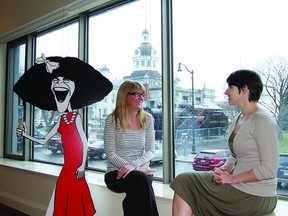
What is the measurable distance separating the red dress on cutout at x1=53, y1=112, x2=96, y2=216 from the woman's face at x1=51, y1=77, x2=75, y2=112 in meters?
0.30

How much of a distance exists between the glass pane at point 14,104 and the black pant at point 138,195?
280 centimetres

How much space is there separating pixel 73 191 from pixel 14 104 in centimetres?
256

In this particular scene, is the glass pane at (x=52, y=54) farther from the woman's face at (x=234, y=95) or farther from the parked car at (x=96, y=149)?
the woman's face at (x=234, y=95)

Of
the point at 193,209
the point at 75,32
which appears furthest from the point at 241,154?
the point at 75,32

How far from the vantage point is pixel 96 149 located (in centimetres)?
330

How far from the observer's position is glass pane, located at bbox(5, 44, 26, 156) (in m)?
4.34

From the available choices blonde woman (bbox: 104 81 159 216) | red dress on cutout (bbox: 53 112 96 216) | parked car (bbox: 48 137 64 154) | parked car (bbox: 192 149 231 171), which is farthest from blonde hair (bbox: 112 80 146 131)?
parked car (bbox: 48 137 64 154)

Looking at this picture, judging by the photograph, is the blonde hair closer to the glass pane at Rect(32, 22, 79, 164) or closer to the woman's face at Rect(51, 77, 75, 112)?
the woman's face at Rect(51, 77, 75, 112)

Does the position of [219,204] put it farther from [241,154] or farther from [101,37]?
[101,37]

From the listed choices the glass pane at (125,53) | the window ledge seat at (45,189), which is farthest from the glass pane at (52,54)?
the glass pane at (125,53)

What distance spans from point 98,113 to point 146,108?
0.72 metres

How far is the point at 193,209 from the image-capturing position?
65.7 inches

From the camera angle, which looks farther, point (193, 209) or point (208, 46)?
point (208, 46)

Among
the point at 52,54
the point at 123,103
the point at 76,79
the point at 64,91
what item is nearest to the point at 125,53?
the point at 76,79
